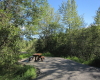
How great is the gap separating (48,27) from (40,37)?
255cm

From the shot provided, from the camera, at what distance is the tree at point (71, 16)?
590 inches

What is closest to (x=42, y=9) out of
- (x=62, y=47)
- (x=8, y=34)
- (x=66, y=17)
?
(x=8, y=34)

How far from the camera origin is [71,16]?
1683cm

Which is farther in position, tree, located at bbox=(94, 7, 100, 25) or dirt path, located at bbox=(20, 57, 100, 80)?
tree, located at bbox=(94, 7, 100, 25)

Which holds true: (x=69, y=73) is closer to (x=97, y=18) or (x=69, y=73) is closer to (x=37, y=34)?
(x=37, y=34)

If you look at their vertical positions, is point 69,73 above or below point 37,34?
below

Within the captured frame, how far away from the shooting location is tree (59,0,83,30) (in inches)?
590

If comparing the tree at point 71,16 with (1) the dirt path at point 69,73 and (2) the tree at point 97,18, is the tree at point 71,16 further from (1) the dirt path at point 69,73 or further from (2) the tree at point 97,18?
(1) the dirt path at point 69,73

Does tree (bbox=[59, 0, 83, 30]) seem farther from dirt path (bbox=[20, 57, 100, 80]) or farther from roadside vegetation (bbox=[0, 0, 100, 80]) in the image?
dirt path (bbox=[20, 57, 100, 80])

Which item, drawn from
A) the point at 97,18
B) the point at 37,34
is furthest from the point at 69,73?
the point at 97,18

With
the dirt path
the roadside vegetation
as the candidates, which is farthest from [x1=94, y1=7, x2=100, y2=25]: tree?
the dirt path

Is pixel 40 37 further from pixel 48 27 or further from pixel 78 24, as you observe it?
pixel 78 24

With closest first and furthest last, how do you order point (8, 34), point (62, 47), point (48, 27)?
point (8, 34)
point (62, 47)
point (48, 27)

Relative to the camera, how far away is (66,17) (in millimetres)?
16688
